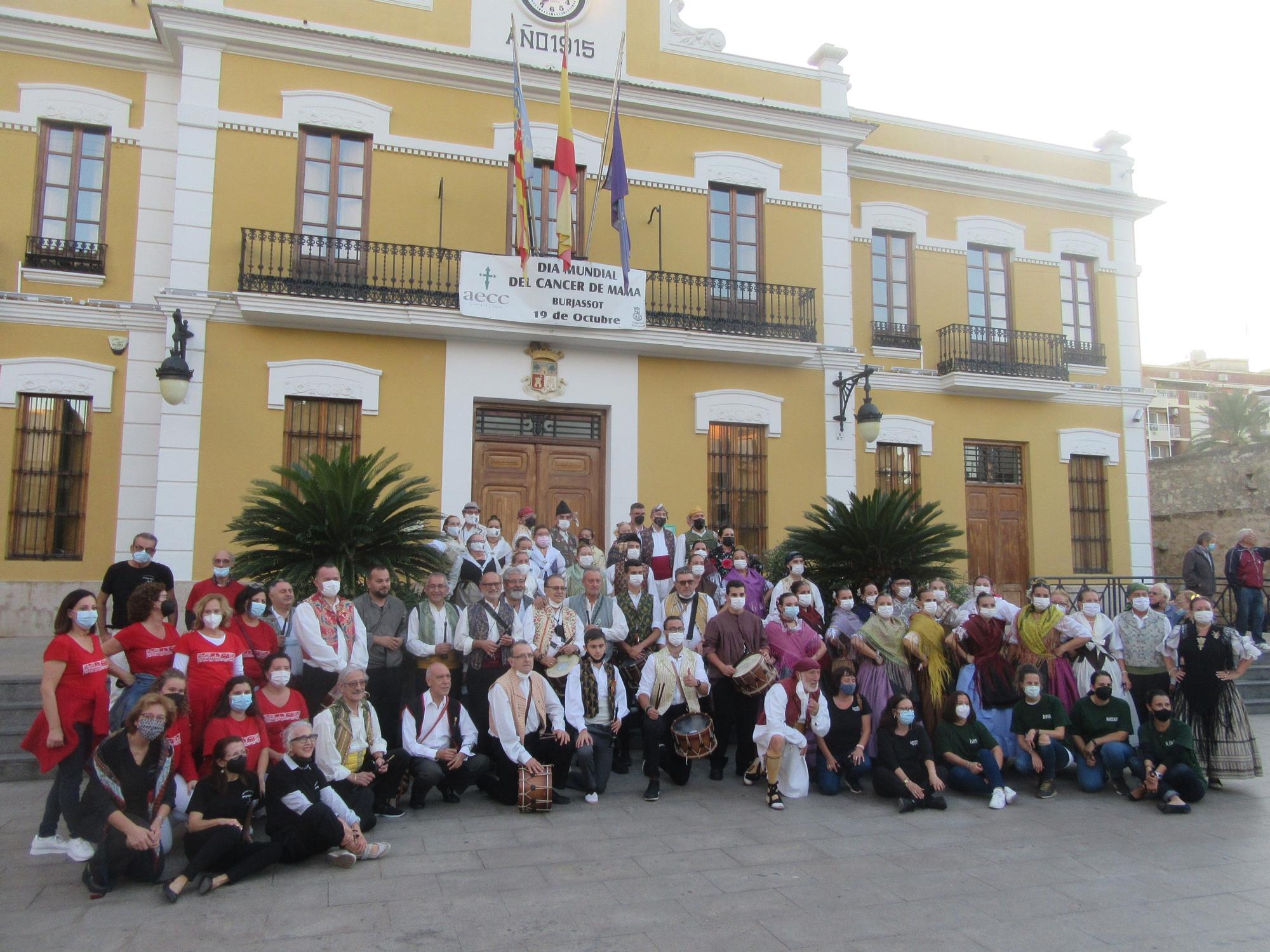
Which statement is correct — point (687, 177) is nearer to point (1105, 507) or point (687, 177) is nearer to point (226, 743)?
point (1105, 507)

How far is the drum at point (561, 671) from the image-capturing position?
7488 mm

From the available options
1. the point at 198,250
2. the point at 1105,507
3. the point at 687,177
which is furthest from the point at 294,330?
the point at 1105,507

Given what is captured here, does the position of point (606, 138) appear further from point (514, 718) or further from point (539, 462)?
point (514, 718)

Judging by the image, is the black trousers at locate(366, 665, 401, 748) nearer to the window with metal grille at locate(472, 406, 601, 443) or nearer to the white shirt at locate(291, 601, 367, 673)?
the white shirt at locate(291, 601, 367, 673)

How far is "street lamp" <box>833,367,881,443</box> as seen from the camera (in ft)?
42.5

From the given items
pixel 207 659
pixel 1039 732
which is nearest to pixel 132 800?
pixel 207 659

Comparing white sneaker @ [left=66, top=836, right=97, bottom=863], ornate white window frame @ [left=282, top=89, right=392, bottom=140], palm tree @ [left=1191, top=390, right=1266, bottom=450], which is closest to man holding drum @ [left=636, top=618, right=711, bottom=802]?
white sneaker @ [left=66, top=836, right=97, bottom=863]

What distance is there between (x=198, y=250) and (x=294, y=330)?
1488 mm

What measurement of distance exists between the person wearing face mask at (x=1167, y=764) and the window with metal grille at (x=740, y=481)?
6443 mm

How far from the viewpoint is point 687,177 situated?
13.7 meters

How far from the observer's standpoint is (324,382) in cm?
1188

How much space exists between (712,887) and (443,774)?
2332mm

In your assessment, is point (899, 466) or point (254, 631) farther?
point (899, 466)

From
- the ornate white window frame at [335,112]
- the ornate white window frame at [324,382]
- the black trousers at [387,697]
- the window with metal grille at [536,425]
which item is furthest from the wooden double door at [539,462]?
the black trousers at [387,697]
